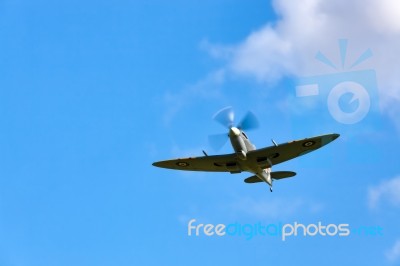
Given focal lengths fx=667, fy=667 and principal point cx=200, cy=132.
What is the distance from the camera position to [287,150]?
3862 centimetres

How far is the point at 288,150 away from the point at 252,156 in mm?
2376

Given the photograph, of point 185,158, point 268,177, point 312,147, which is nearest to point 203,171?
point 185,158

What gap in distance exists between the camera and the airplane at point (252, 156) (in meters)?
36.6

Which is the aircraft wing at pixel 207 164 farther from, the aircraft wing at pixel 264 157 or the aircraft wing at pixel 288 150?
the aircraft wing at pixel 288 150

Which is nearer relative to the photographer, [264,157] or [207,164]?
[264,157]

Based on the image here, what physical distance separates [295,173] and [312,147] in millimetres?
2228

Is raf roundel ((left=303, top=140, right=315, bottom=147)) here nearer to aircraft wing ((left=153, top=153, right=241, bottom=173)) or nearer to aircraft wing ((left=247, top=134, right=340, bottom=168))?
aircraft wing ((left=247, top=134, right=340, bottom=168))

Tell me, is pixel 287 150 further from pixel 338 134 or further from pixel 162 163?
pixel 162 163

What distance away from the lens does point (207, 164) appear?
4053 centimetres

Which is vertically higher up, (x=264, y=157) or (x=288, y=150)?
(x=288, y=150)

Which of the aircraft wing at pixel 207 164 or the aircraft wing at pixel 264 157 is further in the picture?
the aircraft wing at pixel 207 164

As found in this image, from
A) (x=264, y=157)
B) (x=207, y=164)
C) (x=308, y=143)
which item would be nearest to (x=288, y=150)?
(x=308, y=143)

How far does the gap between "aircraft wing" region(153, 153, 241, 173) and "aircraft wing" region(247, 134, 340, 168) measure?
146 cm

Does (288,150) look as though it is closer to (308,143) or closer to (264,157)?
(308,143)
